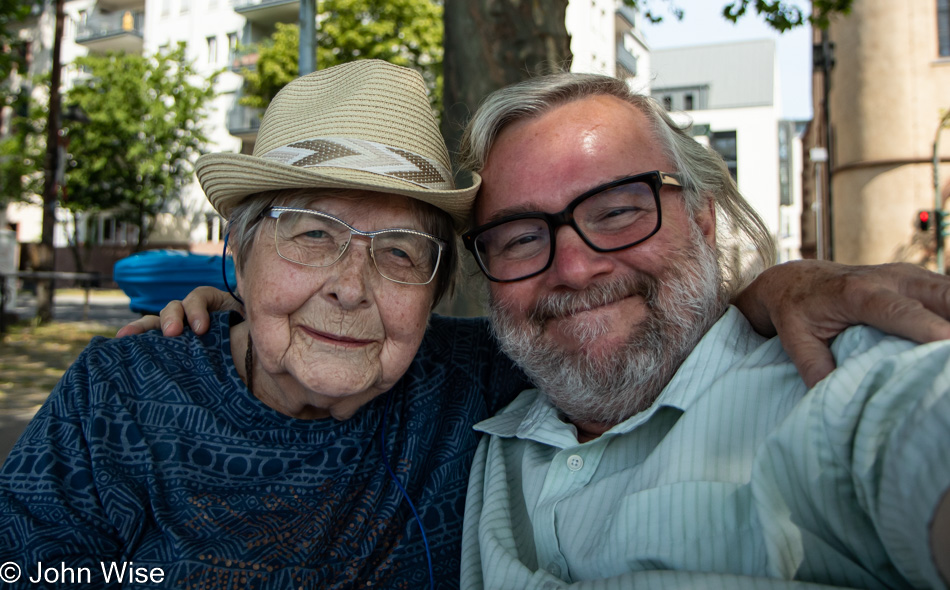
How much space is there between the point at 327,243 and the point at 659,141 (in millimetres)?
1072

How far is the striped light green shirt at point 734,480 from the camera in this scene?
1.06 meters

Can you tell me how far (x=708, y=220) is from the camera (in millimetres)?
2246

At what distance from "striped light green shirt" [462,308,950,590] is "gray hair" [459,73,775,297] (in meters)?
0.56

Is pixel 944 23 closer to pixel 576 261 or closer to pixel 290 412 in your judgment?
pixel 576 261

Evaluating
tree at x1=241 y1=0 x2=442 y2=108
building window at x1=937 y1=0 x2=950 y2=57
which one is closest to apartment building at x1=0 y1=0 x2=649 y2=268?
tree at x1=241 y1=0 x2=442 y2=108

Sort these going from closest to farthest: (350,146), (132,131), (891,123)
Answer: (350,146)
(891,123)
(132,131)

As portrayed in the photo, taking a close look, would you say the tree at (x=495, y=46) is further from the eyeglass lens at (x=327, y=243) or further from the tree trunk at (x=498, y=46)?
the eyeglass lens at (x=327, y=243)

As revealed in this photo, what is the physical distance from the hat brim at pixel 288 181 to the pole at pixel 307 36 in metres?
4.03

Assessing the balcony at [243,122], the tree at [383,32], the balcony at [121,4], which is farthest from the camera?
the balcony at [121,4]

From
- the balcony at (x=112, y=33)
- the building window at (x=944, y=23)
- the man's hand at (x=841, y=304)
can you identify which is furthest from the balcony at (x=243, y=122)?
the man's hand at (x=841, y=304)

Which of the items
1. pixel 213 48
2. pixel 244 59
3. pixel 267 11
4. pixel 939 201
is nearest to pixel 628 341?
pixel 939 201

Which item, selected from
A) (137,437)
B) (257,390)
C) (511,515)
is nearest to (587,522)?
(511,515)

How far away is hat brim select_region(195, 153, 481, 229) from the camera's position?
189cm

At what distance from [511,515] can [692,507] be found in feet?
1.83
